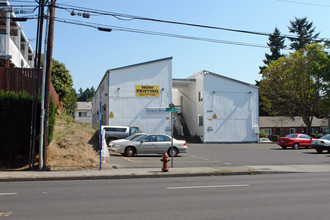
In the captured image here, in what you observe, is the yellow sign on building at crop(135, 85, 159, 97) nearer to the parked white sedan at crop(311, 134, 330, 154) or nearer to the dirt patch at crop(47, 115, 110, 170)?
the parked white sedan at crop(311, 134, 330, 154)

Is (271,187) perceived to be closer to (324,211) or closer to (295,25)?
(324,211)

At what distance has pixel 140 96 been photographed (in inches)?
1577

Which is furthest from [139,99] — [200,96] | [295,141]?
[295,141]

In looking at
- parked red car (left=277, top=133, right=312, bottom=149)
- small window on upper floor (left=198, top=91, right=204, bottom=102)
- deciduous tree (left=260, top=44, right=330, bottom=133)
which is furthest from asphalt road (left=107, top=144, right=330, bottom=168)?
deciduous tree (left=260, top=44, right=330, bottom=133)

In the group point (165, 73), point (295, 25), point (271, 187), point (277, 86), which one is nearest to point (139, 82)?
point (165, 73)

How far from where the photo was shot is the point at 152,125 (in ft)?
131

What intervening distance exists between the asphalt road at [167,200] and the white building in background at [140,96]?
27333mm

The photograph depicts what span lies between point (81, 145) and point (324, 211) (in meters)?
12.9

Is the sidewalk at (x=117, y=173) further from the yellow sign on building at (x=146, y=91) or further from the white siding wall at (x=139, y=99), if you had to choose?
the yellow sign on building at (x=146, y=91)

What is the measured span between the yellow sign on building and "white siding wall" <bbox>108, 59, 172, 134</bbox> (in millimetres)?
351

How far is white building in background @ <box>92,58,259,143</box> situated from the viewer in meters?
39.6

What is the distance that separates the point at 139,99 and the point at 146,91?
4.06 ft

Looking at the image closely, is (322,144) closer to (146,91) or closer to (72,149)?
(72,149)

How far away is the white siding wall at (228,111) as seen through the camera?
4253cm
